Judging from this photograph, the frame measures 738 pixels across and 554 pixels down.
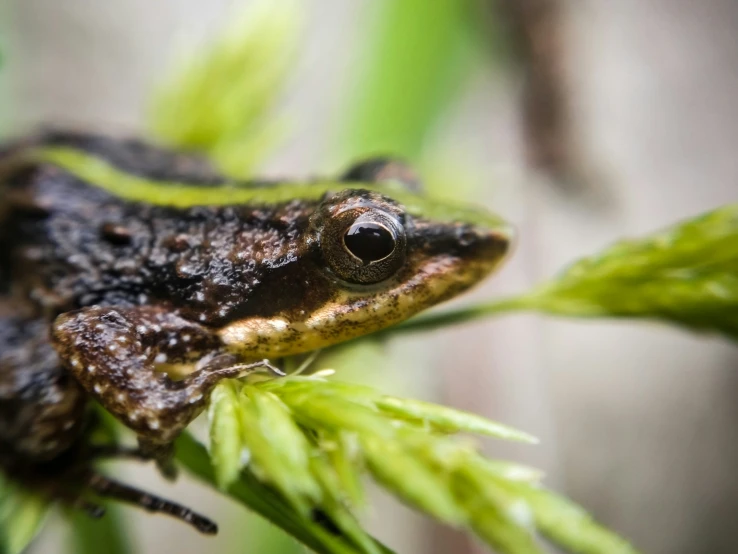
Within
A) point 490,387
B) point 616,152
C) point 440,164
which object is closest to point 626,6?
point 616,152

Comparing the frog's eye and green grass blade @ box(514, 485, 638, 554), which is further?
the frog's eye

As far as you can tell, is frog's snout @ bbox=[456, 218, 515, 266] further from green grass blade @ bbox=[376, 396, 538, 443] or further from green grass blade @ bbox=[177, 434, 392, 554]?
green grass blade @ bbox=[177, 434, 392, 554]

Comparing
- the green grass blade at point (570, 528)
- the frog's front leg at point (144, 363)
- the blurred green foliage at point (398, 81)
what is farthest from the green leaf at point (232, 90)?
the green grass blade at point (570, 528)

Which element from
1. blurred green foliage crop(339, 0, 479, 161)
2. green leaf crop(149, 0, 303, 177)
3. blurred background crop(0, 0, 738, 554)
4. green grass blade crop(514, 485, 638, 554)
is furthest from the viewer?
blurred background crop(0, 0, 738, 554)

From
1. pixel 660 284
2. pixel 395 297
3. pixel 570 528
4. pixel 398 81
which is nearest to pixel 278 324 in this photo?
pixel 395 297

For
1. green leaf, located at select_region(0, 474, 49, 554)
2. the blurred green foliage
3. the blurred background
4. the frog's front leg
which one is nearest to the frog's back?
the frog's front leg

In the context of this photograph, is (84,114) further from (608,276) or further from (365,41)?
(608,276)

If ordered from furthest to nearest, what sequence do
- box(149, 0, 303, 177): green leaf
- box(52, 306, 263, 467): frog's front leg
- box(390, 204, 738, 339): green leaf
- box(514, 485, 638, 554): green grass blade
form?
box(149, 0, 303, 177): green leaf
box(390, 204, 738, 339): green leaf
box(52, 306, 263, 467): frog's front leg
box(514, 485, 638, 554): green grass blade
